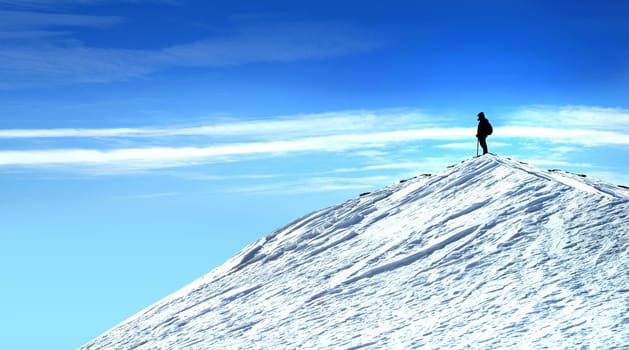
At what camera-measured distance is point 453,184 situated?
2634cm

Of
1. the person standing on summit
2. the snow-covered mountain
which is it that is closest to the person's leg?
the person standing on summit

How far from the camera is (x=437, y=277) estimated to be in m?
19.0

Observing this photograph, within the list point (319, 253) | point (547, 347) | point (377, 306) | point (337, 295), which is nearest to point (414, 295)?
point (377, 306)

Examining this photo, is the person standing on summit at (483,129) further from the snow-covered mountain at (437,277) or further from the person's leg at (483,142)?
the snow-covered mountain at (437,277)

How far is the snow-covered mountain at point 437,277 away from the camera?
1557 cm

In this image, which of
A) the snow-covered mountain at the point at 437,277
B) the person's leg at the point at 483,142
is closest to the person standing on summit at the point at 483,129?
the person's leg at the point at 483,142

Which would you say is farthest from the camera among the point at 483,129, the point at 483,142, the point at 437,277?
the point at 483,142

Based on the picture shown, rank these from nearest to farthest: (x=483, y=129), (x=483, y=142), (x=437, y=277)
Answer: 1. (x=437, y=277)
2. (x=483, y=129)
3. (x=483, y=142)

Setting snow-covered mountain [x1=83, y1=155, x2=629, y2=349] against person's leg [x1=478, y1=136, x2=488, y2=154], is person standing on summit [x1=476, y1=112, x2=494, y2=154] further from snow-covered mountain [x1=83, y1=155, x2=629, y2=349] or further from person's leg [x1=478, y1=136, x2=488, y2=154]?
snow-covered mountain [x1=83, y1=155, x2=629, y2=349]

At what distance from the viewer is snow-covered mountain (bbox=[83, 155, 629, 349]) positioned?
15.6m

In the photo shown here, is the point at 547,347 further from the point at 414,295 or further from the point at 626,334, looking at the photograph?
the point at 414,295

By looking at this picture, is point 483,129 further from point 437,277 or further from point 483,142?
point 437,277

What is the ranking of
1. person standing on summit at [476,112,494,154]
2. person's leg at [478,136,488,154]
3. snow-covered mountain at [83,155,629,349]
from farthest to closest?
1. person's leg at [478,136,488,154]
2. person standing on summit at [476,112,494,154]
3. snow-covered mountain at [83,155,629,349]

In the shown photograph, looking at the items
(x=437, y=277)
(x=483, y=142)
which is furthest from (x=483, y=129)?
(x=437, y=277)
